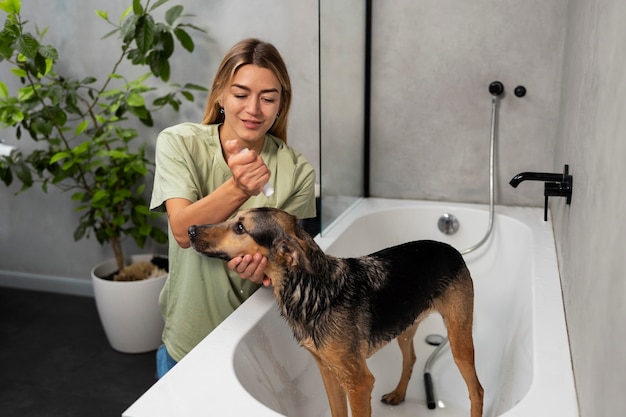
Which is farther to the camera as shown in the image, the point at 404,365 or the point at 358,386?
the point at 404,365

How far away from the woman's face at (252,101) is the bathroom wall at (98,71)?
1.22m

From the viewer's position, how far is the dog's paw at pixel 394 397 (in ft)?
6.01

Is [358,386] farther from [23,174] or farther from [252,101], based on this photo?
[23,174]

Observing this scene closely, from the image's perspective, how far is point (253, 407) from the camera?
3.93ft

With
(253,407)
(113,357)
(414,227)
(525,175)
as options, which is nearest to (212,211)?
(253,407)

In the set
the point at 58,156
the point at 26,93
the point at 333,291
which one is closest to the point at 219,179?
the point at 333,291

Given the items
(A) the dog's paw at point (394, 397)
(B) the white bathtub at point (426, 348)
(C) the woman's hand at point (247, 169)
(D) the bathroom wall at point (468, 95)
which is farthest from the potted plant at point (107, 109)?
(C) the woman's hand at point (247, 169)

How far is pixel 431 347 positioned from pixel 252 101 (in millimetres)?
1282

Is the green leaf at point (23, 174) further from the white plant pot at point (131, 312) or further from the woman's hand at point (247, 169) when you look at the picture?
the woman's hand at point (247, 169)

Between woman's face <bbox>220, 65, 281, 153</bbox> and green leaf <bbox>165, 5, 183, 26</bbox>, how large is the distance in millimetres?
1278

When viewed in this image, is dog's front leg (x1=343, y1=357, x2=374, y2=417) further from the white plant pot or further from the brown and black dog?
the white plant pot

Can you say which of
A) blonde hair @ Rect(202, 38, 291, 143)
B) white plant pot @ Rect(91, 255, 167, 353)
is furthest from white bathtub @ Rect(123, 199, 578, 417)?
white plant pot @ Rect(91, 255, 167, 353)

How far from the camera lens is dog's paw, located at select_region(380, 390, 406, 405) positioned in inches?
72.1

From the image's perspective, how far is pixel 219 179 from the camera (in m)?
1.60
